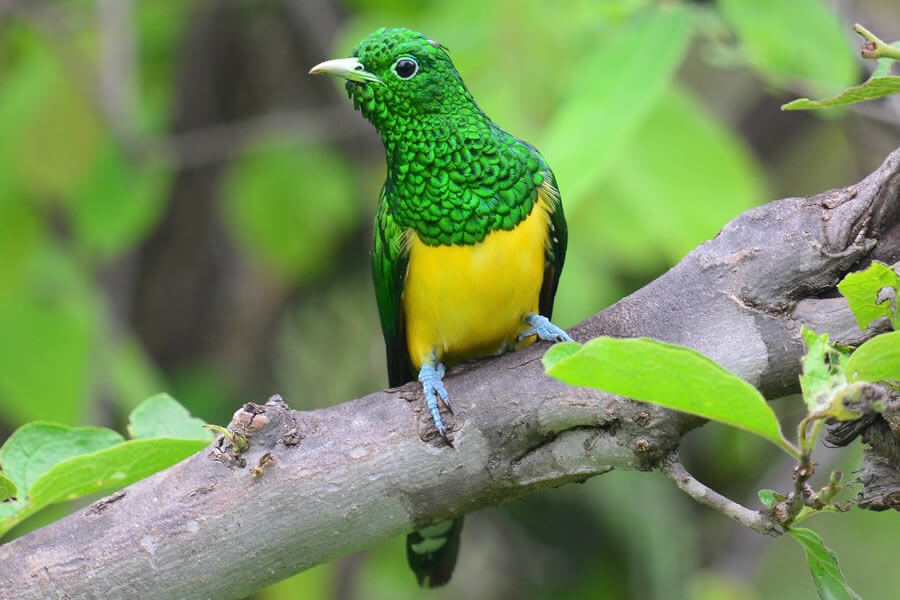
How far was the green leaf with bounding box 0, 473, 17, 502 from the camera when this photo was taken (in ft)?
6.10

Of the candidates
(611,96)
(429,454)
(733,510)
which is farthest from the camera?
(611,96)

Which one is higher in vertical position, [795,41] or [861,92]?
[861,92]

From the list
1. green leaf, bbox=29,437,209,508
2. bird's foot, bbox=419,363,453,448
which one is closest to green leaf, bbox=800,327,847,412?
bird's foot, bbox=419,363,453,448

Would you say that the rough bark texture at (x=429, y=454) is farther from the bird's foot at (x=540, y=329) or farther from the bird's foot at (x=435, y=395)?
the bird's foot at (x=540, y=329)

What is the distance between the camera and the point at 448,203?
7.64 feet

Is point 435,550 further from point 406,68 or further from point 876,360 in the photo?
point 876,360

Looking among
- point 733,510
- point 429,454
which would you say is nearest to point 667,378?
point 733,510

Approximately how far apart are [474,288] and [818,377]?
39.9 inches

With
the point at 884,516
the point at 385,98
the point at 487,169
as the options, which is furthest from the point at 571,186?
the point at 884,516

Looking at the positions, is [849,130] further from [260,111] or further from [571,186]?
[260,111]

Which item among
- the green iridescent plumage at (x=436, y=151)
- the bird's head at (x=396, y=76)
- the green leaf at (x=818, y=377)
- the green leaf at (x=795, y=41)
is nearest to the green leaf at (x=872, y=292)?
the green leaf at (x=818, y=377)

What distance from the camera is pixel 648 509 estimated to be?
165 inches

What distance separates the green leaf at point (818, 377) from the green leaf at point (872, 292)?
12 cm

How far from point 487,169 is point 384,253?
290mm
